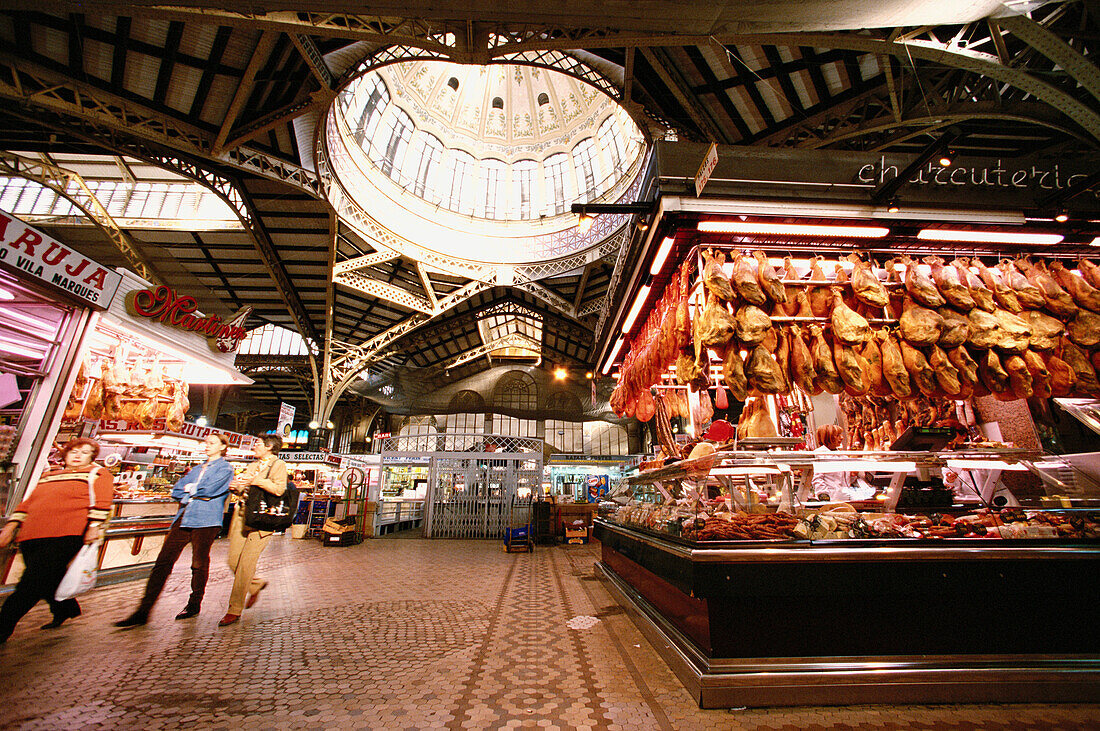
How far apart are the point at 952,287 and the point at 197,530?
6636mm

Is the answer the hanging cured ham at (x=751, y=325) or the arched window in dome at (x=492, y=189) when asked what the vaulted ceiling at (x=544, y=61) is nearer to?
the hanging cured ham at (x=751, y=325)

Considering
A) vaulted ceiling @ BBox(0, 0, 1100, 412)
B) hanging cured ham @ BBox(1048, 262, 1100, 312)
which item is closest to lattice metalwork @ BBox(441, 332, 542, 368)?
vaulted ceiling @ BBox(0, 0, 1100, 412)

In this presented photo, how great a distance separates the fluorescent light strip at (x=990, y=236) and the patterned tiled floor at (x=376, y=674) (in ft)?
9.96

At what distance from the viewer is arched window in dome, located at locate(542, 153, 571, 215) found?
17750 mm

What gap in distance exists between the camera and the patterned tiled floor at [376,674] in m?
2.08

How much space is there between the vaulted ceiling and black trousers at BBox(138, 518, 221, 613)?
3.85 meters

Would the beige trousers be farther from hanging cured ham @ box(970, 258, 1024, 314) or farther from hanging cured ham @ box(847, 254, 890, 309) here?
hanging cured ham @ box(970, 258, 1024, 314)

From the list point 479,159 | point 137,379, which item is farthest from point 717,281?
point 479,159

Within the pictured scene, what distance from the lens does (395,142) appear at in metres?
15.2

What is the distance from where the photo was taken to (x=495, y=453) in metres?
13.4

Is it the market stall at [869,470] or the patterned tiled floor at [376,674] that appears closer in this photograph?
the patterned tiled floor at [376,674]

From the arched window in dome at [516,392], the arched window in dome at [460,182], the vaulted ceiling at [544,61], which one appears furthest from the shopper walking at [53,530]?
the arched window in dome at [516,392]

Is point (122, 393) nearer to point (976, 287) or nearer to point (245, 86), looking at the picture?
point (245, 86)

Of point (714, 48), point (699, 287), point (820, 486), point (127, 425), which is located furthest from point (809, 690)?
point (127, 425)
